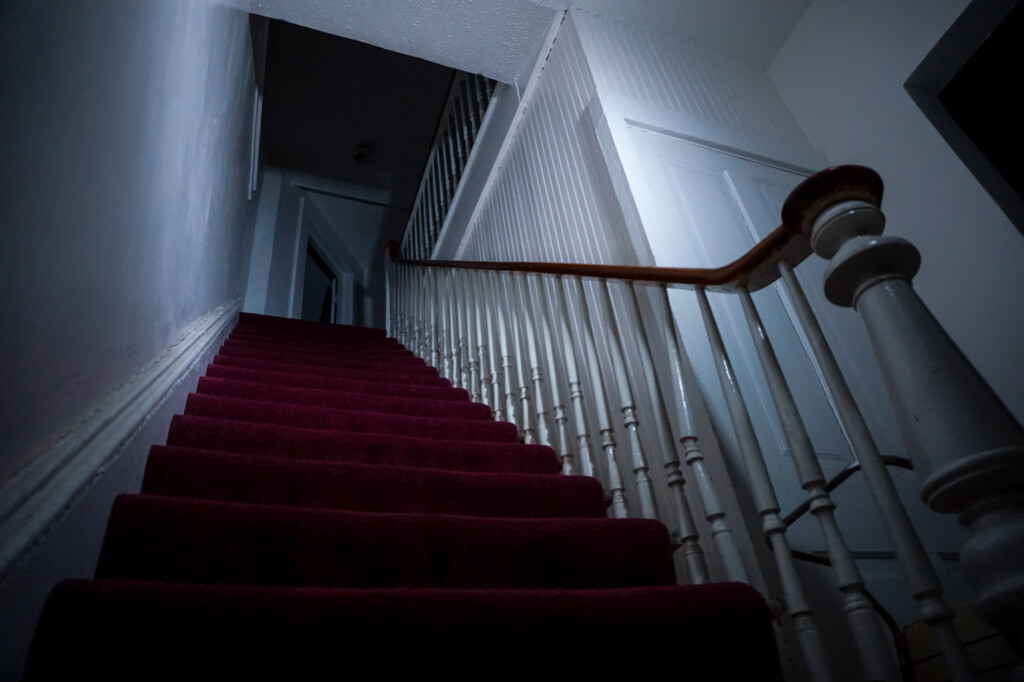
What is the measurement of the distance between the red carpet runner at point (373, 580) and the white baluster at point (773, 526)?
7cm

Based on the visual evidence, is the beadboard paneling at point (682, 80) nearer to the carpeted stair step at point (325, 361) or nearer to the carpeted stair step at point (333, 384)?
the carpeted stair step at point (333, 384)

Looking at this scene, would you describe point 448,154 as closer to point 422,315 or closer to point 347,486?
point 422,315

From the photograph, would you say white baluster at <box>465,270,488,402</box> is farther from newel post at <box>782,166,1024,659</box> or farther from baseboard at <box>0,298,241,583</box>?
newel post at <box>782,166,1024,659</box>

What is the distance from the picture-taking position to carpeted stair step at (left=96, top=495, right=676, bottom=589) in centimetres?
121

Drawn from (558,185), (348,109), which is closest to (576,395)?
(558,185)

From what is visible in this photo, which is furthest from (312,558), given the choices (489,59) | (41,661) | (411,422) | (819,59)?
(819,59)

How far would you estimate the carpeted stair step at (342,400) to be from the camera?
2.40 metres

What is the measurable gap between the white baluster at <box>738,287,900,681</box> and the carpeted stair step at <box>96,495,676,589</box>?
438 mm

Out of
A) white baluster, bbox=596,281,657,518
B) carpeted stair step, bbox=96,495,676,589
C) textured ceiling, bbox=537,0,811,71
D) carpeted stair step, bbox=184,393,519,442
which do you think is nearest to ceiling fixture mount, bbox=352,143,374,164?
textured ceiling, bbox=537,0,811,71

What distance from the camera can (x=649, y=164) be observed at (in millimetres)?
2822

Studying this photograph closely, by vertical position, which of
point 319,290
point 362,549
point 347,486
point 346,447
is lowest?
point 362,549

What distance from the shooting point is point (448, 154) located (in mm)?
5320

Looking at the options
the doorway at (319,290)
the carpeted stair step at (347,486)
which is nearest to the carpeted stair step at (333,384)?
the carpeted stair step at (347,486)

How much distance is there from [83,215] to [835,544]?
1424 mm
